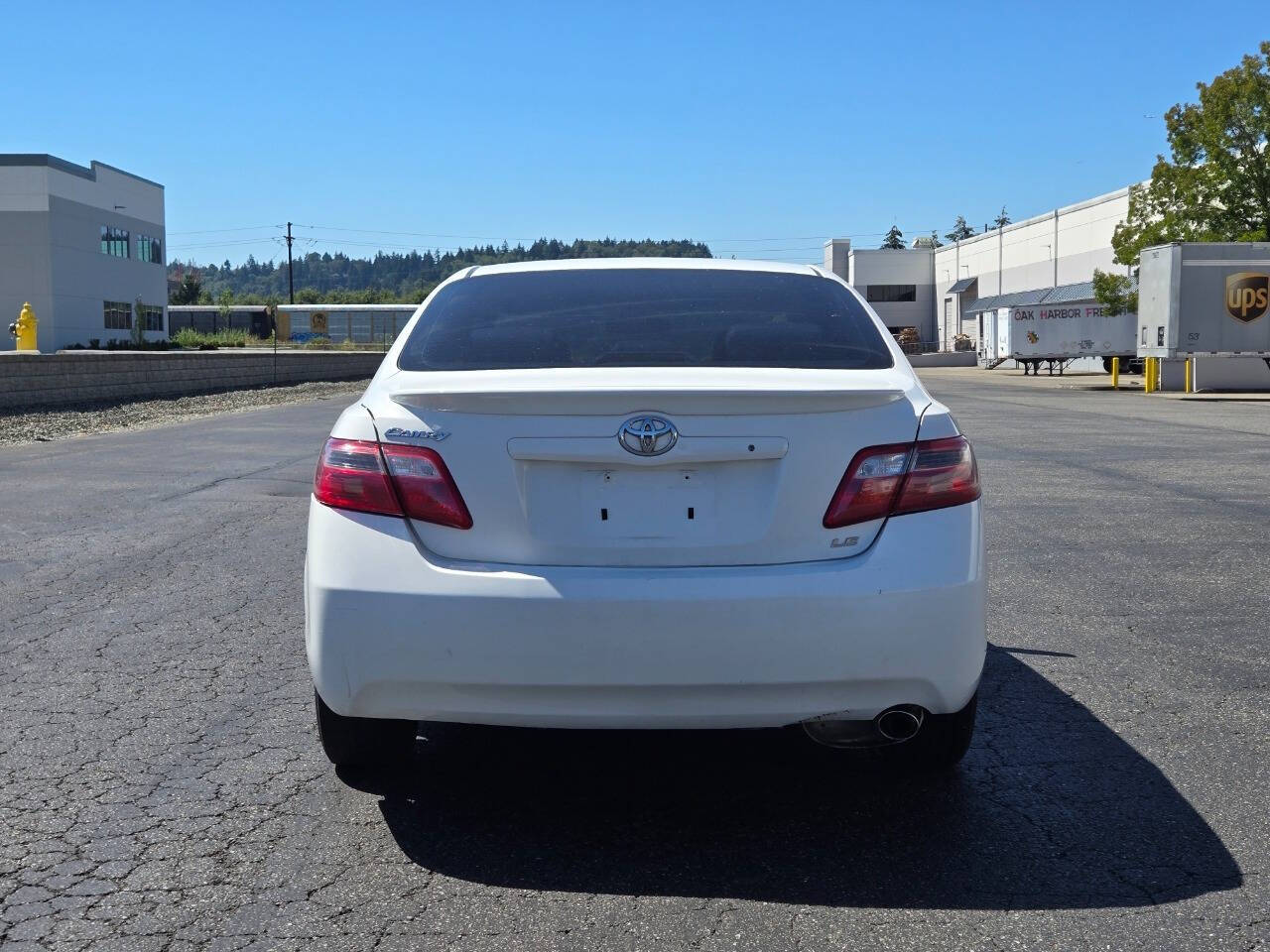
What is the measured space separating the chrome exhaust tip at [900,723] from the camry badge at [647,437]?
928 millimetres

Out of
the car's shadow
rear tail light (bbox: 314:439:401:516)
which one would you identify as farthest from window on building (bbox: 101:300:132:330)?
rear tail light (bbox: 314:439:401:516)

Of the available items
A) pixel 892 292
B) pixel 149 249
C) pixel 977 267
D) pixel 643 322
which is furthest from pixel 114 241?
pixel 643 322

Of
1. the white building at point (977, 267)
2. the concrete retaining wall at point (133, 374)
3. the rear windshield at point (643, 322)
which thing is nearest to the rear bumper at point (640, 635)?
the rear windshield at point (643, 322)

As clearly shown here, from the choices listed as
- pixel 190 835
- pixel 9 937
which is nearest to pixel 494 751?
pixel 190 835

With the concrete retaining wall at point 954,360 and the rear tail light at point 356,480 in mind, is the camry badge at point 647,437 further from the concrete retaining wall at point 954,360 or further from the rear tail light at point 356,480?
the concrete retaining wall at point 954,360

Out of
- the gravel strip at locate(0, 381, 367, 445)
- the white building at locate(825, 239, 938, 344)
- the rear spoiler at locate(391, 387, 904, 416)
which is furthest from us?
the white building at locate(825, 239, 938, 344)

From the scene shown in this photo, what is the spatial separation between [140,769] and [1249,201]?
4095 cm

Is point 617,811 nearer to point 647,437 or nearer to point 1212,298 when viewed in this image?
point 647,437

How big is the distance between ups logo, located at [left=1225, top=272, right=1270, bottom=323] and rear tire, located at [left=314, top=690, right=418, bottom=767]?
3265 cm

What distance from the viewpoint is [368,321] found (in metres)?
77.8

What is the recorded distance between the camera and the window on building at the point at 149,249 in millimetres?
72750

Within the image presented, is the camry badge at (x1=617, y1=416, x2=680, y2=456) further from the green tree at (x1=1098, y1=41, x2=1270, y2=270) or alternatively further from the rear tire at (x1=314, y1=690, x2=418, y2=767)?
the green tree at (x1=1098, y1=41, x2=1270, y2=270)

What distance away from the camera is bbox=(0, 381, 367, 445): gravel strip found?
18594mm

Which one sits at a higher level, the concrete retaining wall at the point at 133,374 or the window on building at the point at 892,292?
the window on building at the point at 892,292
